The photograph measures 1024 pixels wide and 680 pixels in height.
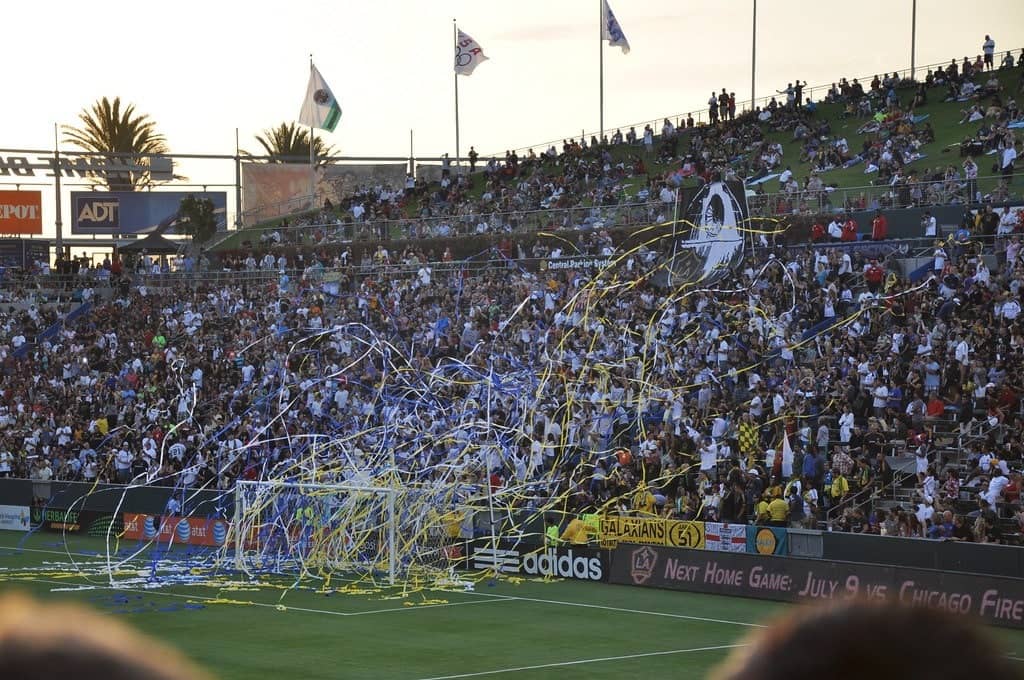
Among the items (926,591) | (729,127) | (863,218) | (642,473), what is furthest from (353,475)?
(729,127)

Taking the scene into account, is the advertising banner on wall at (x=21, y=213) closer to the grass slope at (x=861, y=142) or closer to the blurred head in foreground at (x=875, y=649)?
the grass slope at (x=861, y=142)

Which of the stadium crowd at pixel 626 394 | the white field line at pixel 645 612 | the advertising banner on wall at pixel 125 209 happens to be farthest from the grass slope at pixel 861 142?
the advertising banner on wall at pixel 125 209

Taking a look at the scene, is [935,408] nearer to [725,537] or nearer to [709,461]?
[709,461]

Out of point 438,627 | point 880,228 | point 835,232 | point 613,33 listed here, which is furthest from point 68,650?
point 613,33

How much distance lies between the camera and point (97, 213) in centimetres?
7069

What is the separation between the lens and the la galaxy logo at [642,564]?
90.3 feet

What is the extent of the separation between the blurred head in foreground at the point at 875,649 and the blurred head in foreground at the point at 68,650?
0.53 m

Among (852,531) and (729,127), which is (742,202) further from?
(729,127)

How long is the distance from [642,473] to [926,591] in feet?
24.2

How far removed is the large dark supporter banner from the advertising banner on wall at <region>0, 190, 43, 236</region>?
49.9 meters

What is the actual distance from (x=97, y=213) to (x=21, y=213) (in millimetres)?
3547

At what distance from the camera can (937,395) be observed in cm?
2784

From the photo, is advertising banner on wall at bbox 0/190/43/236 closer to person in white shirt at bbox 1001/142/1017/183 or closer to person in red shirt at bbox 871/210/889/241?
person in red shirt at bbox 871/210/889/241

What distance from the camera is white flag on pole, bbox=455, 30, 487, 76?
61.9 metres
